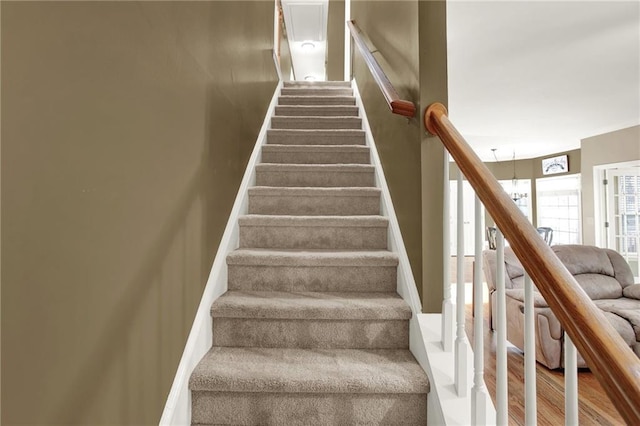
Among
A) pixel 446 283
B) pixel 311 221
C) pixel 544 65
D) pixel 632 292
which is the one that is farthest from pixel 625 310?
pixel 311 221

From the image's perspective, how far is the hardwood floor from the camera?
2111mm

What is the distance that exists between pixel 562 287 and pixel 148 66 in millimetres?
1174

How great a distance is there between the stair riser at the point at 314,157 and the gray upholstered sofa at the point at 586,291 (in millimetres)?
1717

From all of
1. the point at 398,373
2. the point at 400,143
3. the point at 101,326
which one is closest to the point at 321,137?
the point at 400,143

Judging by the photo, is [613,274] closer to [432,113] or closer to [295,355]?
[432,113]

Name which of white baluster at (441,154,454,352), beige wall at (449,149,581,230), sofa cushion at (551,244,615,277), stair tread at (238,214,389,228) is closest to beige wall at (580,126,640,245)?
beige wall at (449,149,581,230)

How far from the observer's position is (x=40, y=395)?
0.61 m

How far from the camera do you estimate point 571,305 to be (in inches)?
25.4

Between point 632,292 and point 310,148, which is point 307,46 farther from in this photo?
point 632,292

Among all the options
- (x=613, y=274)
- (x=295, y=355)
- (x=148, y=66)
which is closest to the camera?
(x=148, y=66)

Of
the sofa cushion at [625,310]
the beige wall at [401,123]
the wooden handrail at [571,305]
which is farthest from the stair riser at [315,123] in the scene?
the sofa cushion at [625,310]

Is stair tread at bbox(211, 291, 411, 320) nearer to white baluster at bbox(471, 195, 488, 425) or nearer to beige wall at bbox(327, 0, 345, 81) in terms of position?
white baluster at bbox(471, 195, 488, 425)

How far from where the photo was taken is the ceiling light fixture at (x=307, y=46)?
681 cm

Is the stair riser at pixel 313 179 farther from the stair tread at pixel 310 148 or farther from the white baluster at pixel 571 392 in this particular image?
the white baluster at pixel 571 392
